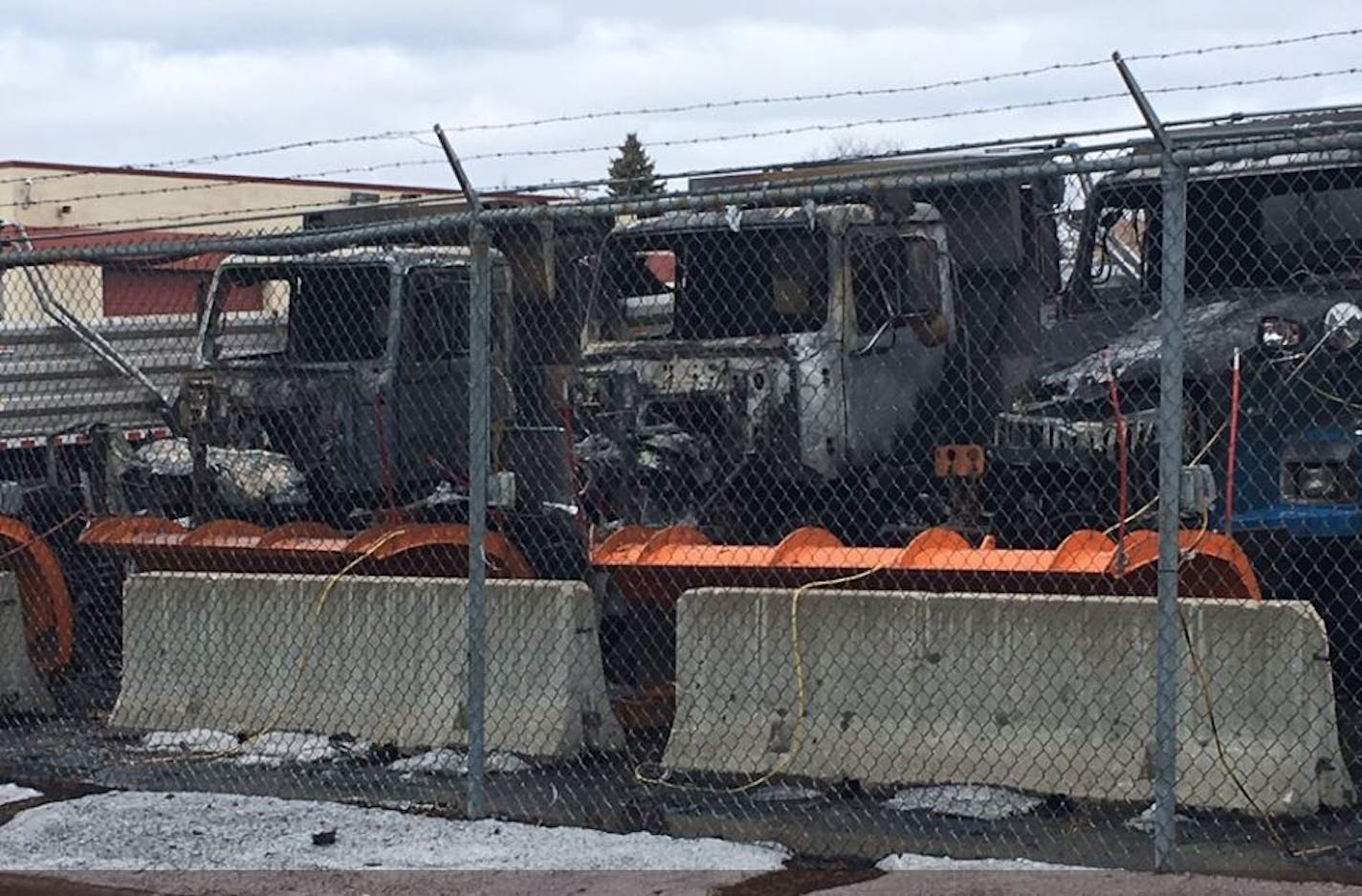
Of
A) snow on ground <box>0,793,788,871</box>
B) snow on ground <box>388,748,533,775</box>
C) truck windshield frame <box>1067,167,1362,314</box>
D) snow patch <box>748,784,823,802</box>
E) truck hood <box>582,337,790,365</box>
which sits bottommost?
snow on ground <box>388,748,533,775</box>

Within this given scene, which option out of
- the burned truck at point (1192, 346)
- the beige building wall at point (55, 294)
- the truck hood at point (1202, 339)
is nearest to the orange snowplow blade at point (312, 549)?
the beige building wall at point (55, 294)

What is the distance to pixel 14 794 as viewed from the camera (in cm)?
846

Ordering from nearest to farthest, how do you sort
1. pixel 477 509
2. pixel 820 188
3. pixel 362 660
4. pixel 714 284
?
1. pixel 820 188
2. pixel 477 509
3. pixel 362 660
4. pixel 714 284

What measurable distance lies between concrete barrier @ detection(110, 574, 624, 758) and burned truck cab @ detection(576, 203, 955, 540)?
133 cm

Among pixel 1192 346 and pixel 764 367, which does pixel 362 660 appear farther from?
pixel 1192 346

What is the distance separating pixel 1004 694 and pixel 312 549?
13.9 ft

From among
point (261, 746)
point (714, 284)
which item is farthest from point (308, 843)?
point (714, 284)

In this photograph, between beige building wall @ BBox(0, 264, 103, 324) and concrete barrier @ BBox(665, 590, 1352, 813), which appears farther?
beige building wall @ BBox(0, 264, 103, 324)

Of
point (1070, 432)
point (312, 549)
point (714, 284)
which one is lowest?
point (312, 549)

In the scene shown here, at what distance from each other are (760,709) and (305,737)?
7.65ft

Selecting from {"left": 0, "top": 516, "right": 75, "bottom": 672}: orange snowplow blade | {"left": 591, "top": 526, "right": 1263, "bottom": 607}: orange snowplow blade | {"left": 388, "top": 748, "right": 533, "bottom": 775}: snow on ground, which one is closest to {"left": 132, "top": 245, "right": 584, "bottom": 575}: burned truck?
{"left": 0, "top": 516, "right": 75, "bottom": 672}: orange snowplow blade

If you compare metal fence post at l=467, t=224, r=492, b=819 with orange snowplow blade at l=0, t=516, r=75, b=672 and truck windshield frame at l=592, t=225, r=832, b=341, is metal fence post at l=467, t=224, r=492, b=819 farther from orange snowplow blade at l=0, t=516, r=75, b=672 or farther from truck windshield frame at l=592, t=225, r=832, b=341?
orange snowplow blade at l=0, t=516, r=75, b=672

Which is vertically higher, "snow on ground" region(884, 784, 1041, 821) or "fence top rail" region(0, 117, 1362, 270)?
"fence top rail" region(0, 117, 1362, 270)

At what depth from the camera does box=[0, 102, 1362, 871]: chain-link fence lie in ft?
24.6
